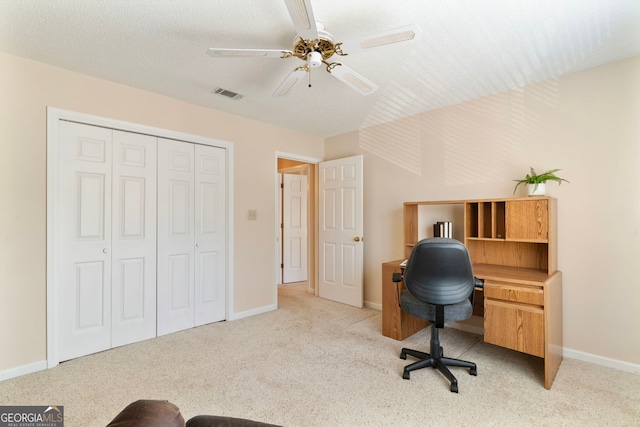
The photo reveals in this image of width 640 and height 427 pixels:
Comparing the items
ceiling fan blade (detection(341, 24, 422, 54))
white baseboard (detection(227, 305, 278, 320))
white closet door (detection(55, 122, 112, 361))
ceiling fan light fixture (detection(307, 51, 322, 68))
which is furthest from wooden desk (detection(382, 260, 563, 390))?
white closet door (detection(55, 122, 112, 361))

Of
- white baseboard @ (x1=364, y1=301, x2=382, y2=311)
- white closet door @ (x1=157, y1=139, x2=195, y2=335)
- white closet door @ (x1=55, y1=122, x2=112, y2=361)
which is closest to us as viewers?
white closet door @ (x1=55, y1=122, x2=112, y2=361)

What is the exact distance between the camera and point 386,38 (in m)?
1.60

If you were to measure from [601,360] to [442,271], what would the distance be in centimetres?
165

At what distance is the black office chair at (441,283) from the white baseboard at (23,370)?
2.85 meters

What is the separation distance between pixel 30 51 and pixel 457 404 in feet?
12.9

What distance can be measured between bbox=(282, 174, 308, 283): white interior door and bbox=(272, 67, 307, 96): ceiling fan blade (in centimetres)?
321

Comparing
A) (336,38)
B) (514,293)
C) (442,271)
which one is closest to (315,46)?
(336,38)

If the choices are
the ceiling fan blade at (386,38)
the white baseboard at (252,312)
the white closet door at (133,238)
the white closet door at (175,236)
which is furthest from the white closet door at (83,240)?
the ceiling fan blade at (386,38)

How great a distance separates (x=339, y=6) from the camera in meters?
1.73

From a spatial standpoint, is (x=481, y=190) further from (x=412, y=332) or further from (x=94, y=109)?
(x=94, y=109)

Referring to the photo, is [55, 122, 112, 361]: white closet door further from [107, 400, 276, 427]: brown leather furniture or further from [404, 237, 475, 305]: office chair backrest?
[404, 237, 475, 305]: office chair backrest

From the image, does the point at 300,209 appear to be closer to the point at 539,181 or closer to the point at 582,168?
the point at 539,181

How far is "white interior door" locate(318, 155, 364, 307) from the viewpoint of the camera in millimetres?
3955

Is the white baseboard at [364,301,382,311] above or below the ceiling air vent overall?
below
